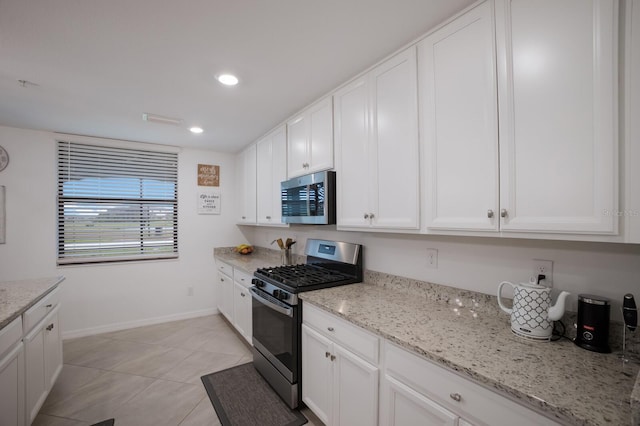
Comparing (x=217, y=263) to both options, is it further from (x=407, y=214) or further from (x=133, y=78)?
(x=407, y=214)

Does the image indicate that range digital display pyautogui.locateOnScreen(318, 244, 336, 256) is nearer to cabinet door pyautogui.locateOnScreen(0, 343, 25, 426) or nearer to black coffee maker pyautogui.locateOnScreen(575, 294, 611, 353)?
black coffee maker pyautogui.locateOnScreen(575, 294, 611, 353)

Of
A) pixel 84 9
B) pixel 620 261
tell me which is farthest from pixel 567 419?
pixel 84 9

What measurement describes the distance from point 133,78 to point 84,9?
691 millimetres

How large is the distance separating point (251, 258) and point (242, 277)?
760mm

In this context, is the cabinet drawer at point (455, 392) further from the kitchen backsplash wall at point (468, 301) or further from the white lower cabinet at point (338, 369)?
the kitchen backsplash wall at point (468, 301)

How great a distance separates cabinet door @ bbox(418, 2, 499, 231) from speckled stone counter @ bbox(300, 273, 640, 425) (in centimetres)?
49

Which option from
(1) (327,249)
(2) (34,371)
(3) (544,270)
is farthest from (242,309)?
(3) (544,270)

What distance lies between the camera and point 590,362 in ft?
3.30

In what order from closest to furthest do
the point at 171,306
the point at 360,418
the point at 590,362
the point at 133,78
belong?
the point at 590,362, the point at 360,418, the point at 133,78, the point at 171,306

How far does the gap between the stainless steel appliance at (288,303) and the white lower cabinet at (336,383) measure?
0.11m

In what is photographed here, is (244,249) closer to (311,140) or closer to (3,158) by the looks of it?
(311,140)

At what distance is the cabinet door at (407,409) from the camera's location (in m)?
1.09

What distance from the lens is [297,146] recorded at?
2.68 metres

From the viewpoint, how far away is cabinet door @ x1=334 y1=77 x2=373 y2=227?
1920 millimetres
